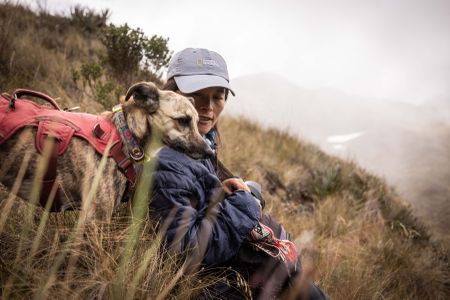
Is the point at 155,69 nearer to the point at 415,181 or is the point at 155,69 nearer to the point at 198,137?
the point at 198,137

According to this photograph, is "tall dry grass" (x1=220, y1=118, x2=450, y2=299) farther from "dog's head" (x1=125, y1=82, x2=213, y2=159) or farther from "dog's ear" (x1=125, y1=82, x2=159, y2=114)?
"dog's ear" (x1=125, y1=82, x2=159, y2=114)

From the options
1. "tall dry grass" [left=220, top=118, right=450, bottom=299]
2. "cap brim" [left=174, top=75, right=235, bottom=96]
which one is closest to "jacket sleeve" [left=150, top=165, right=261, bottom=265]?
"cap brim" [left=174, top=75, right=235, bottom=96]

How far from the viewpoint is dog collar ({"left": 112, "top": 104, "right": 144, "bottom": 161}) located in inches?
67.2

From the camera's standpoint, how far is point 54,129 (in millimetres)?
1596

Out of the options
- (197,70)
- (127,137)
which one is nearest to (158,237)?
(127,137)

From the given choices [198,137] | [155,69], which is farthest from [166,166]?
[155,69]

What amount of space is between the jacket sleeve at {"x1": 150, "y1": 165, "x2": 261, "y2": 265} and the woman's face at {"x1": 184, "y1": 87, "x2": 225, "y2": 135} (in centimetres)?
90

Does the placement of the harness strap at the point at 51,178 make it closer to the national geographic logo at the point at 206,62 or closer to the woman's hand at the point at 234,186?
the woman's hand at the point at 234,186

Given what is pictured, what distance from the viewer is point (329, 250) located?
3307 mm

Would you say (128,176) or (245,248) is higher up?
(128,176)

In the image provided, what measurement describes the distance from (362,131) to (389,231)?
3133 cm

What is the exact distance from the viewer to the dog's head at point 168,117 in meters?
1.99

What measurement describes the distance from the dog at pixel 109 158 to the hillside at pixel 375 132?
519 cm

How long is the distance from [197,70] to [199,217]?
123 centimetres
